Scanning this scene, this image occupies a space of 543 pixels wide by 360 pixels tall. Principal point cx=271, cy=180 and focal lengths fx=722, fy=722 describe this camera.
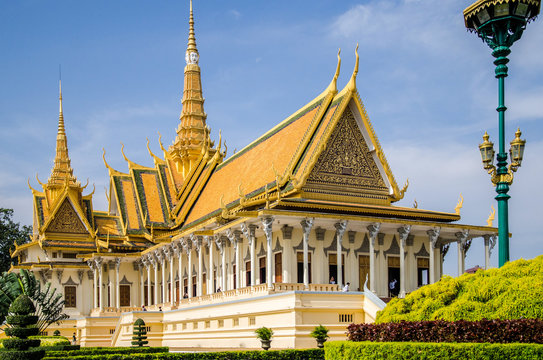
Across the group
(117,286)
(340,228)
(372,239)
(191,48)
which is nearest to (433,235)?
(372,239)

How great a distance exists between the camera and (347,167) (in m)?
28.1

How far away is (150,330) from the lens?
32.3 m

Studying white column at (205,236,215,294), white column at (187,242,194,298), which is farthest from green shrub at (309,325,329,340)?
white column at (187,242,194,298)

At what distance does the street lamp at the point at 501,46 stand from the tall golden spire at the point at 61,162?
37948 millimetres

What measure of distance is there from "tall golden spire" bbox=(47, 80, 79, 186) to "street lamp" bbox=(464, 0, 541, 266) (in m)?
37.9

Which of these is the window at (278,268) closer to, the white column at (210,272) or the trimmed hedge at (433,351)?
the white column at (210,272)

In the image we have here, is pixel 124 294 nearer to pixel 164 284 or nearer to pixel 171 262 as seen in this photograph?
pixel 164 284

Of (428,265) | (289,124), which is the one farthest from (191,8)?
(428,265)

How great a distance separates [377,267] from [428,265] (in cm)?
262

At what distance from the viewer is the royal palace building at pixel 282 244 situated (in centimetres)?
2402

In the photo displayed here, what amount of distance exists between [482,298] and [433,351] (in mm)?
1704

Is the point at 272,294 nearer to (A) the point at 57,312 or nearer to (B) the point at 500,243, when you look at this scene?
(B) the point at 500,243

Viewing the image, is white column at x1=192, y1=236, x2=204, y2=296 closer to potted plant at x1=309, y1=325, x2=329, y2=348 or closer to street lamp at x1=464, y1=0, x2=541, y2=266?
potted plant at x1=309, y1=325, x2=329, y2=348

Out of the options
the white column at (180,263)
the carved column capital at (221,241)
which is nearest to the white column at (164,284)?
the white column at (180,263)
